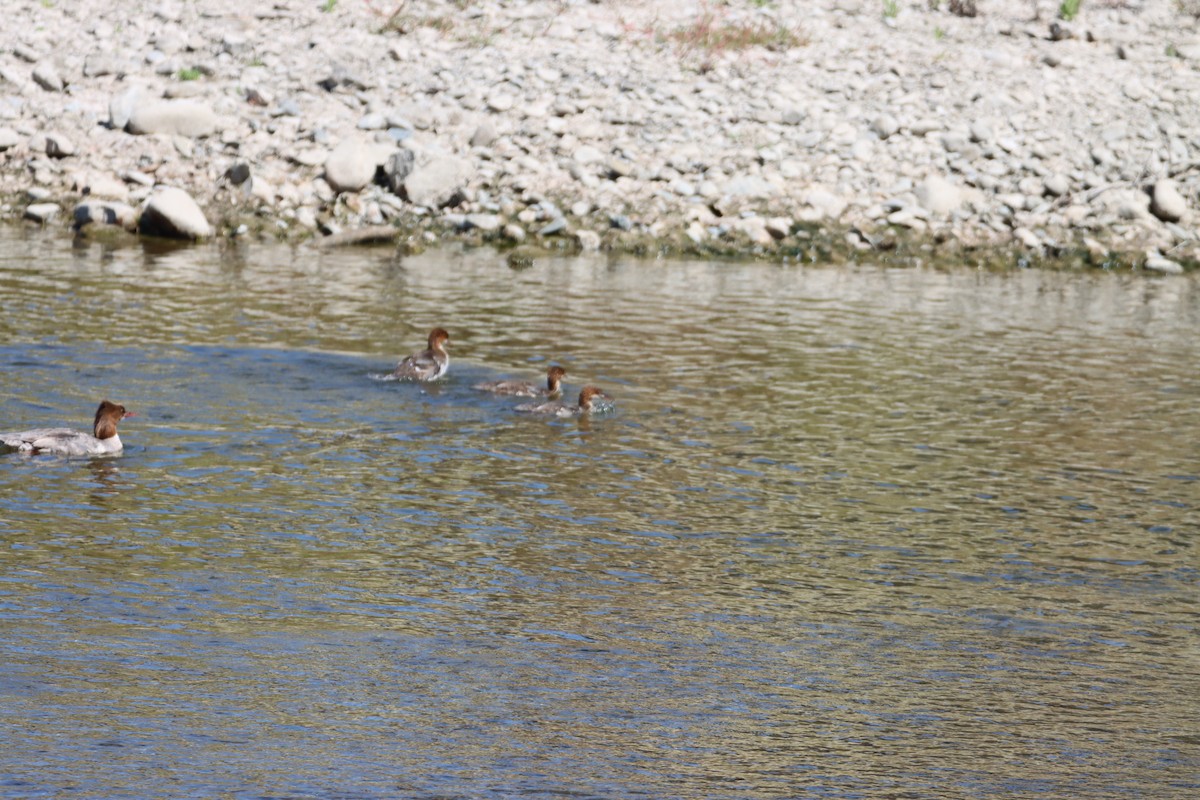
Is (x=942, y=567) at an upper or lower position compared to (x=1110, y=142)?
lower

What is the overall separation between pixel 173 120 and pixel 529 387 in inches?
652

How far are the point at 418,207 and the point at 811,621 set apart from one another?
68.1 feet

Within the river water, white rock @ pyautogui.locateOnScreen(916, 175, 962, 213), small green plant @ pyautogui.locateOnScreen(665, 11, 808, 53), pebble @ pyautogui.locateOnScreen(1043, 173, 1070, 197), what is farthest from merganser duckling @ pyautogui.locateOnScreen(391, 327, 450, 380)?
small green plant @ pyautogui.locateOnScreen(665, 11, 808, 53)

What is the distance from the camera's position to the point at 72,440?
1220 cm

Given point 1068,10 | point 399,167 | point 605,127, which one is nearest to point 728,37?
point 605,127

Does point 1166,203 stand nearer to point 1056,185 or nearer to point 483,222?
point 1056,185

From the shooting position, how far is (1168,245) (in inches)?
1158

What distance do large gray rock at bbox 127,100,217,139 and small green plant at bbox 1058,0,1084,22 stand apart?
1829 centimetres

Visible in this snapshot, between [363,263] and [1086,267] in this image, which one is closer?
[363,263]

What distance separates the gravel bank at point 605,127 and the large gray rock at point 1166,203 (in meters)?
0.05

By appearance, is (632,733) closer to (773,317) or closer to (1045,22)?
(773,317)

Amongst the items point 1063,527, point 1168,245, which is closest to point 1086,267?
point 1168,245

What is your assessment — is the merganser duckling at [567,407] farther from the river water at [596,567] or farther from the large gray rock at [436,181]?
the large gray rock at [436,181]

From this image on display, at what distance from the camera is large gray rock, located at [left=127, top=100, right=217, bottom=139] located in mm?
29812
